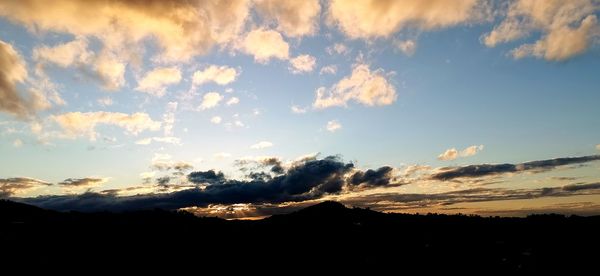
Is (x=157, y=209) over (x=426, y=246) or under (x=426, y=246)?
over

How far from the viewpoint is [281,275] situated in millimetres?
54188

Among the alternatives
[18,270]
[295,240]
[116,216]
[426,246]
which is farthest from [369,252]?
[116,216]

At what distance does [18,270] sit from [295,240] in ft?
138

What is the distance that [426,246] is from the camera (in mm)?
68375

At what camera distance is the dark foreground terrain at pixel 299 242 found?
55719 mm

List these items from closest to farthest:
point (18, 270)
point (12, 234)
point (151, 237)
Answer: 1. point (18, 270)
2. point (12, 234)
3. point (151, 237)

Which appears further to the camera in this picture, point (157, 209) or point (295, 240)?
point (157, 209)

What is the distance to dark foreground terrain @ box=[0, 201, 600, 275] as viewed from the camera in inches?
2194

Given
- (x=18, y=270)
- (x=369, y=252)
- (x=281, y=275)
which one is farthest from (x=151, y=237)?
(x=369, y=252)

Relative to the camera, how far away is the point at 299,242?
73.8m

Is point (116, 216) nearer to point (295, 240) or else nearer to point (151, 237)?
point (151, 237)

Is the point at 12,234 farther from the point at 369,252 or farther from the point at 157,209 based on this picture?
the point at 369,252

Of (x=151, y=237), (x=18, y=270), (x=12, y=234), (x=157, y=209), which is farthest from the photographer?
(x=157, y=209)

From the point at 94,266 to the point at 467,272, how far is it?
47363mm
